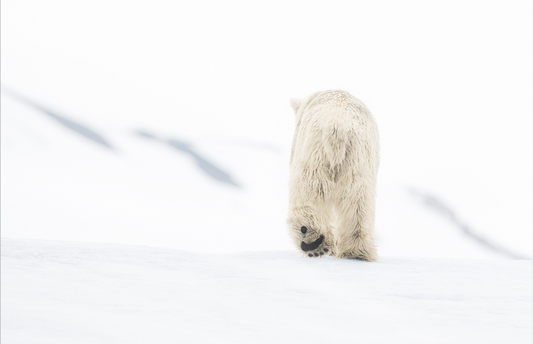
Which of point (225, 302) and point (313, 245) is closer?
point (225, 302)

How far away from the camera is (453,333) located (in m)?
1.51

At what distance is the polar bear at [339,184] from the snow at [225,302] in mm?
687

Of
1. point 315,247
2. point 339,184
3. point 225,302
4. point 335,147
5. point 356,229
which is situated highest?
point 335,147

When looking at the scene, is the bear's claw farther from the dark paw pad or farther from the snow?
the snow

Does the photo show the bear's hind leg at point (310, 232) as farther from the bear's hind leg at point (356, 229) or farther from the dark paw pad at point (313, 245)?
the bear's hind leg at point (356, 229)

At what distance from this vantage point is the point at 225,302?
5.06 feet

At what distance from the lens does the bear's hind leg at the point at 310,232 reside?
2855 millimetres

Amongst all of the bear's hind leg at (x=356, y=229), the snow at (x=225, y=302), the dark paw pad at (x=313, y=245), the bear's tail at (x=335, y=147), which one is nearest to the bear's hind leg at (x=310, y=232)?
the dark paw pad at (x=313, y=245)

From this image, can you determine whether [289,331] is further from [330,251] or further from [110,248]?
[330,251]

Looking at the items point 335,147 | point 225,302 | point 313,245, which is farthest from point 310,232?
point 225,302

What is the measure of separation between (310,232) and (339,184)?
1.46 feet

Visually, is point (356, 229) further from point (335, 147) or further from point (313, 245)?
point (335, 147)

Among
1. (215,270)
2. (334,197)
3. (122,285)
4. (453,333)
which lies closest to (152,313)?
(122,285)

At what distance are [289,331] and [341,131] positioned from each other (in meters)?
1.93
